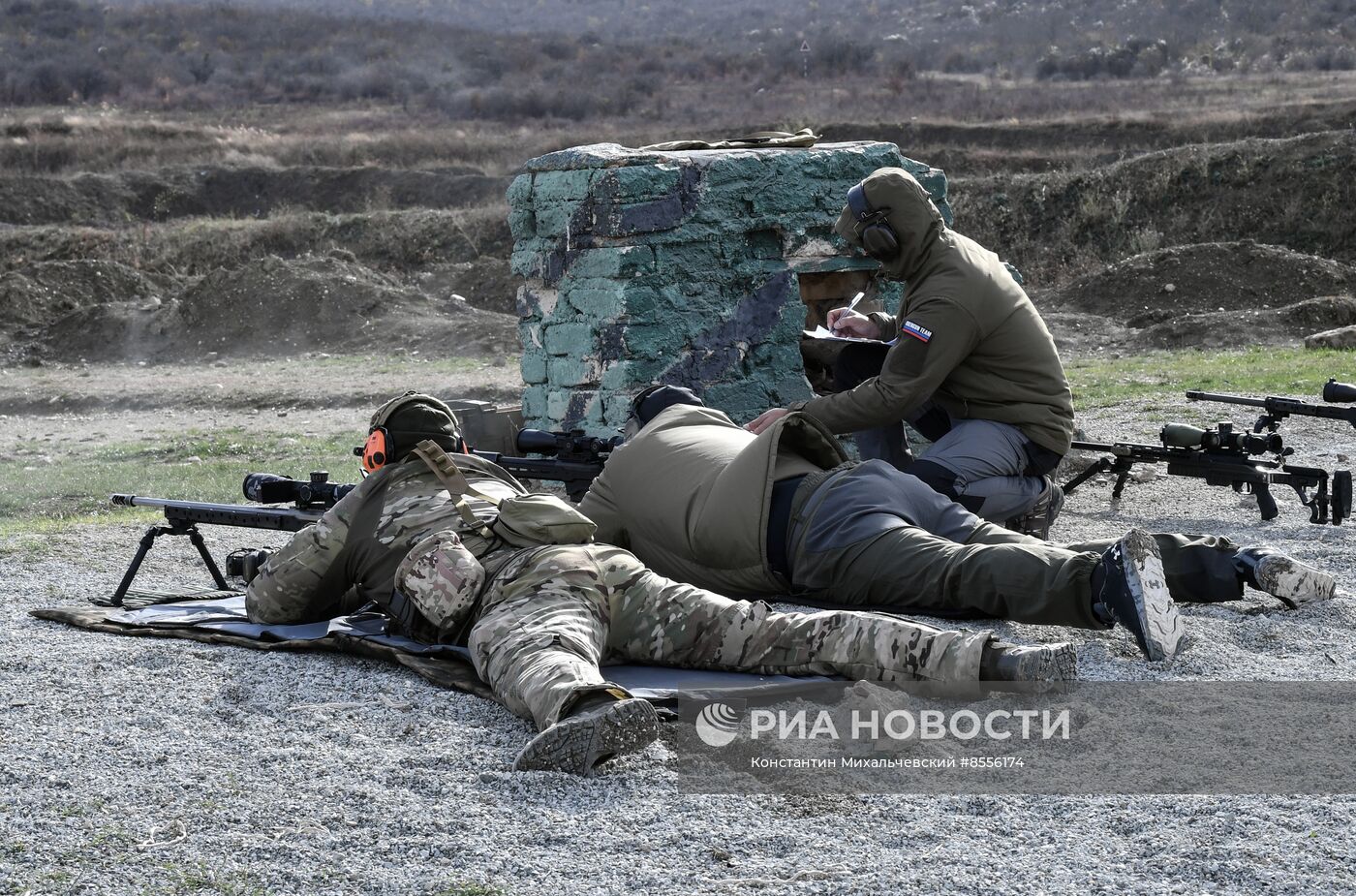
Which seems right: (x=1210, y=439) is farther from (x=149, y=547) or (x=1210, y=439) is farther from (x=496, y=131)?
(x=496, y=131)

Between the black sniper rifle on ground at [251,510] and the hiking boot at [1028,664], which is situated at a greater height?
the hiking boot at [1028,664]

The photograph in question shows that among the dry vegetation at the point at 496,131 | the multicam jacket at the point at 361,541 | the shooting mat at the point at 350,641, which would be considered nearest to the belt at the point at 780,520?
the shooting mat at the point at 350,641

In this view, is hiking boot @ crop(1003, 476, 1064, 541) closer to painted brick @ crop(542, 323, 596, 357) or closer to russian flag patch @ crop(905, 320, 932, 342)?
russian flag patch @ crop(905, 320, 932, 342)

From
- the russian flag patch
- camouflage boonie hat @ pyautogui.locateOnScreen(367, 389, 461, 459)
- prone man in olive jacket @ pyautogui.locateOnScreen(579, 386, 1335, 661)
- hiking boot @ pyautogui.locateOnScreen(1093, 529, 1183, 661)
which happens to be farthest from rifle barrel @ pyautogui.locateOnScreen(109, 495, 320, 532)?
hiking boot @ pyautogui.locateOnScreen(1093, 529, 1183, 661)

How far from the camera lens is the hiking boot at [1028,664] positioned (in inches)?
138

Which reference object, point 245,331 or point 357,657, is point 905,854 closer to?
point 357,657

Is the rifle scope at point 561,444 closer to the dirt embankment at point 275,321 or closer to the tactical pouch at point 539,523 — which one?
the tactical pouch at point 539,523

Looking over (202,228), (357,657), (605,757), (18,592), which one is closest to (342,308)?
(202,228)

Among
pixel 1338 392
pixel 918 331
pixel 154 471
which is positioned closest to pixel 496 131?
pixel 154 471

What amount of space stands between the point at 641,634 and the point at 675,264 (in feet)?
11.7

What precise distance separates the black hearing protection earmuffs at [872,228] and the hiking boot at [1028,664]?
2.46 metres

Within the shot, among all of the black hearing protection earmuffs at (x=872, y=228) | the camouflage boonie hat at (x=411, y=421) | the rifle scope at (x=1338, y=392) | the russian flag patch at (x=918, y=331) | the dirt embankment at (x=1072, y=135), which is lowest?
the dirt embankment at (x=1072, y=135)

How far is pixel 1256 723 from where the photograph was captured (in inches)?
138

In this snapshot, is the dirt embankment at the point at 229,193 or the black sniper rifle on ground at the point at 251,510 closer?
the black sniper rifle on ground at the point at 251,510
